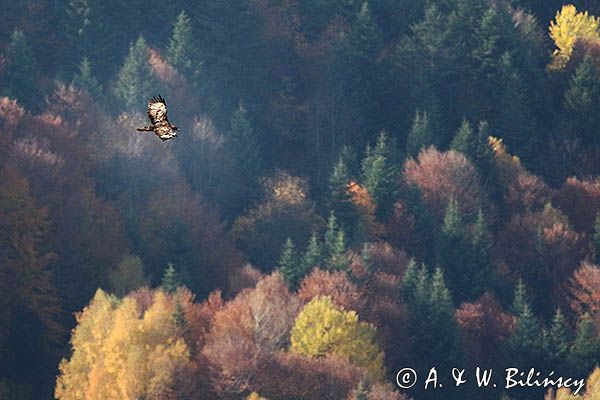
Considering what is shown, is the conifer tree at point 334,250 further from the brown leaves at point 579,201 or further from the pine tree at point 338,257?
the brown leaves at point 579,201

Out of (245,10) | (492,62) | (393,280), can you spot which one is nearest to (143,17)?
(245,10)

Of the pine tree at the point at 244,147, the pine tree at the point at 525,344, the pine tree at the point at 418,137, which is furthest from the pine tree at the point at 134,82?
the pine tree at the point at 525,344

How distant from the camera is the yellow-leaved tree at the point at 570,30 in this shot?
14862 centimetres

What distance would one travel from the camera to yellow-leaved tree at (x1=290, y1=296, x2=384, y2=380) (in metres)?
99.9

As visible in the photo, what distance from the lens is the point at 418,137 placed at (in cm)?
13538

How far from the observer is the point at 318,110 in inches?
5536

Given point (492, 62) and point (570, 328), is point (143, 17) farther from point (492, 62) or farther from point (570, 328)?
point (570, 328)

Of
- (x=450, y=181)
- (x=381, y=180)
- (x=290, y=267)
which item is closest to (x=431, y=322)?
(x=290, y=267)

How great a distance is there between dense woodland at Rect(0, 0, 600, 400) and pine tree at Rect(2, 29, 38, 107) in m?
0.16

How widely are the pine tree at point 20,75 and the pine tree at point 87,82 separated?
3193mm

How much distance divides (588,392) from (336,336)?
14.0 metres

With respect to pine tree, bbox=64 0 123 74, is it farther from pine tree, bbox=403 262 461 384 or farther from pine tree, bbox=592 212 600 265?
pine tree, bbox=592 212 600 265

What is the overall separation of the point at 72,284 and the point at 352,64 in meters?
42.8

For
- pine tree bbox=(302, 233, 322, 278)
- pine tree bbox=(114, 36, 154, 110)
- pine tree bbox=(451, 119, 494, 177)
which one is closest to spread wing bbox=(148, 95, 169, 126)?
pine tree bbox=(302, 233, 322, 278)
